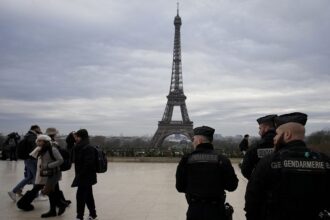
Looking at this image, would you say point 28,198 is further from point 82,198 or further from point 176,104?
point 176,104

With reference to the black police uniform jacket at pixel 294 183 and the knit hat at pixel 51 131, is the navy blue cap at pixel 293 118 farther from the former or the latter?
the knit hat at pixel 51 131

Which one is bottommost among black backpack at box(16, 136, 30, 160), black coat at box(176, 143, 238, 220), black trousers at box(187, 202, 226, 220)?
black trousers at box(187, 202, 226, 220)

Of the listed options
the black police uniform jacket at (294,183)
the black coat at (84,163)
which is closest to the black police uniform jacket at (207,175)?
the black police uniform jacket at (294,183)

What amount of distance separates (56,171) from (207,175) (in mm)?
4353

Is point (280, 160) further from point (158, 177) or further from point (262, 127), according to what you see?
point (158, 177)

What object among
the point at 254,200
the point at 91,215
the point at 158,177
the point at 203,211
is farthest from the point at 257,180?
the point at 158,177

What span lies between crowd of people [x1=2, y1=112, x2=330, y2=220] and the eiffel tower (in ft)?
174

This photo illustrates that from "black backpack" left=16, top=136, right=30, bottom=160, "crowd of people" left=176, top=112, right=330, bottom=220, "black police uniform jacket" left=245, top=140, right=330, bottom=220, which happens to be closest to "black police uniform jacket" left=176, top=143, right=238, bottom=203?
"crowd of people" left=176, top=112, right=330, bottom=220

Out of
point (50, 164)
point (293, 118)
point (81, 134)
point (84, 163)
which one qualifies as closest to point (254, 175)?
point (293, 118)

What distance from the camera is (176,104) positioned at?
2515 inches

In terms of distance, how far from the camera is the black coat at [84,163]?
7.63 metres

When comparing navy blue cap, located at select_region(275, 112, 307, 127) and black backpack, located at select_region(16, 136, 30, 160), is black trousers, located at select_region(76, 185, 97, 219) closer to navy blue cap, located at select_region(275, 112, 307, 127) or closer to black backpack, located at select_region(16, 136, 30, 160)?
black backpack, located at select_region(16, 136, 30, 160)

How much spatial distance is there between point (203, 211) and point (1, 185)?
8997 mm

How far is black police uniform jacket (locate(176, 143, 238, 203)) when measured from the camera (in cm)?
481
